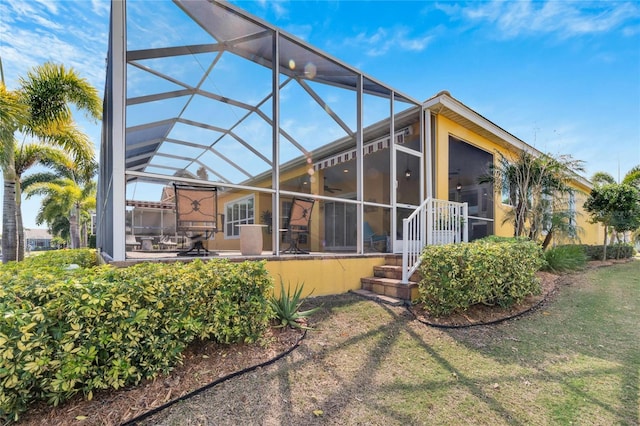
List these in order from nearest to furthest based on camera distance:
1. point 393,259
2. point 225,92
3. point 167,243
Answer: point 393,259 → point 225,92 → point 167,243

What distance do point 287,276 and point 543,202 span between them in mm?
7245

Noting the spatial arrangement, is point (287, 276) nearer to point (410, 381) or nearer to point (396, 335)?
point (396, 335)

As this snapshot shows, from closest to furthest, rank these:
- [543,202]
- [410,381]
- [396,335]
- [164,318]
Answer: [164,318]
[410,381]
[396,335]
[543,202]

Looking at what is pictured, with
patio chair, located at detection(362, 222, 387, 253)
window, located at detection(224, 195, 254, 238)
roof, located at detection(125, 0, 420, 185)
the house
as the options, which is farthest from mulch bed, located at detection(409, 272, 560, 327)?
window, located at detection(224, 195, 254, 238)

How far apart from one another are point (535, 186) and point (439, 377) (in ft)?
22.9

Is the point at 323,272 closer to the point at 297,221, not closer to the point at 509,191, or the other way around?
the point at 297,221

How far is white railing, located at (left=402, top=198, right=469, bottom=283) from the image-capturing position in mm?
5166

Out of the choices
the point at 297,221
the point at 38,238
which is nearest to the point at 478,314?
the point at 297,221

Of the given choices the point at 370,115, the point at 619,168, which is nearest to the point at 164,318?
the point at 370,115

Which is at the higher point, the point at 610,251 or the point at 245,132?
the point at 245,132

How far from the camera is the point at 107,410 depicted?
7.15ft

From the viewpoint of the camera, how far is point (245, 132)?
817 cm

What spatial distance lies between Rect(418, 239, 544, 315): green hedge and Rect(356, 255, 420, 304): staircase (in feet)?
1.04

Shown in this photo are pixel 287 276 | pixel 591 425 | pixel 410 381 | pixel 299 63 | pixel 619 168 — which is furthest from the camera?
pixel 619 168
